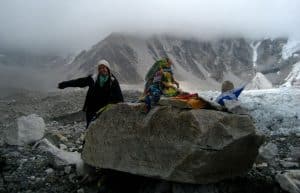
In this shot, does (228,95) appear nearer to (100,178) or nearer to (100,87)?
(100,87)

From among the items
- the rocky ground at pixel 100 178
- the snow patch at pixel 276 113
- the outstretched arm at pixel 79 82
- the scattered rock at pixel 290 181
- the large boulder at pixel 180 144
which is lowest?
the snow patch at pixel 276 113

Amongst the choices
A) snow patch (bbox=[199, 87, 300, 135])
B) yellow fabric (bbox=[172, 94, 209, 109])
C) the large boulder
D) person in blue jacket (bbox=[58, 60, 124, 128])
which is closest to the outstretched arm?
person in blue jacket (bbox=[58, 60, 124, 128])

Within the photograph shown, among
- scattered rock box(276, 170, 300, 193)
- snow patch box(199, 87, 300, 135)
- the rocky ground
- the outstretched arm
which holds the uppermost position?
the outstretched arm

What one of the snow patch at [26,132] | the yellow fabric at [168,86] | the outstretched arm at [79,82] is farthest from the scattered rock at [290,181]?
the snow patch at [26,132]

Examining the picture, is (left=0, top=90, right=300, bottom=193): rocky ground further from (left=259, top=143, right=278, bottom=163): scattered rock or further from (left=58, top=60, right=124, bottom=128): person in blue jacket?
(left=58, top=60, right=124, bottom=128): person in blue jacket

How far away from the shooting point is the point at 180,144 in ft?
27.3

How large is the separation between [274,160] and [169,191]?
360 centimetres

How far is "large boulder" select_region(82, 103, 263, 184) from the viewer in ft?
27.1


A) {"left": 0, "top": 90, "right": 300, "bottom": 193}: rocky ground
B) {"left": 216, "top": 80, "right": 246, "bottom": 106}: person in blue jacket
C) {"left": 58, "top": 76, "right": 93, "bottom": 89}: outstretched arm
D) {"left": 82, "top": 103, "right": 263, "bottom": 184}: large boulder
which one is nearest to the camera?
{"left": 82, "top": 103, "right": 263, "bottom": 184}: large boulder

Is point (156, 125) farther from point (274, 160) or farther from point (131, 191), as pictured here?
point (274, 160)

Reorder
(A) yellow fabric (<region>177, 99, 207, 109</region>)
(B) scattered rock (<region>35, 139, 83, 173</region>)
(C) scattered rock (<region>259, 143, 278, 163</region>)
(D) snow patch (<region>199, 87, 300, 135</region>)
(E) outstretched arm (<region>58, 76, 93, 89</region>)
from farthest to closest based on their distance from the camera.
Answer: (D) snow patch (<region>199, 87, 300, 135</region>), (C) scattered rock (<region>259, 143, 278, 163</region>), (B) scattered rock (<region>35, 139, 83, 173</region>), (E) outstretched arm (<region>58, 76, 93, 89</region>), (A) yellow fabric (<region>177, 99, 207, 109</region>)

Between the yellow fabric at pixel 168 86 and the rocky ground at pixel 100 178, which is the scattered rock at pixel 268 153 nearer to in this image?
the rocky ground at pixel 100 178

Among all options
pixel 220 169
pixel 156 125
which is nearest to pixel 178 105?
pixel 156 125

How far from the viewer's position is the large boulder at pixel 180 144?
8.27 m
